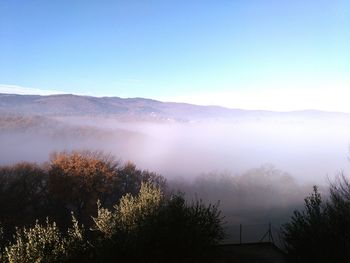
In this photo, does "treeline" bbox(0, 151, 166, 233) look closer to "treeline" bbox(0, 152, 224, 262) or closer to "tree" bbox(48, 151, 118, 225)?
"tree" bbox(48, 151, 118, 225)

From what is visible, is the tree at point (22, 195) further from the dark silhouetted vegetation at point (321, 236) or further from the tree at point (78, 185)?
the dark silhouetted vegetation at point (321, 236)

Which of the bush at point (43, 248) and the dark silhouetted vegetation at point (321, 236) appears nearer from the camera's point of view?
the bush at point (43, 248)

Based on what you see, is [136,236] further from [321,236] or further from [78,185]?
[78,185]

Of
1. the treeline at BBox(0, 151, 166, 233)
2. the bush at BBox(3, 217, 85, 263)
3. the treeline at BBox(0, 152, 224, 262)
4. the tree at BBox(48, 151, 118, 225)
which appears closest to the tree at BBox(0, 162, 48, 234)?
the treeline at BBox(0, 151, 166, 233)

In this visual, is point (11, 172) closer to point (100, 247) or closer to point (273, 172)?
point (100, 247)

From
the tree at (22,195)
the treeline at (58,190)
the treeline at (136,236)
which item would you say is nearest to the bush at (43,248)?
the treeline at (136,236)

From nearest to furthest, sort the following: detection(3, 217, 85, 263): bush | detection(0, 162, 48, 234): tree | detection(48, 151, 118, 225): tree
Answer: detection(3, 217, 85, 263): bush, detection(0, 162, 48, 234): tree, detection(48, 151, 118, 225): tree

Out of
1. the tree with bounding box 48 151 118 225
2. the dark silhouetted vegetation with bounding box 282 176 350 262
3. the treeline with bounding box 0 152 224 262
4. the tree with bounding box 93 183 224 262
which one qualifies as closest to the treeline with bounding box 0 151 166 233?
the tree with bounding box 48 151 118 225

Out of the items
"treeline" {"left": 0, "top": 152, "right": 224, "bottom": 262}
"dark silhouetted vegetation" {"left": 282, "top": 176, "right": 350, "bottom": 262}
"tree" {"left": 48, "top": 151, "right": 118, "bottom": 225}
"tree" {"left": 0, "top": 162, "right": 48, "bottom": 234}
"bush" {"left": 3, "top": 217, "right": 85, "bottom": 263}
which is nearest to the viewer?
"bush" {"left": 3, "top": 217, "right": 85, "bottom": 263}

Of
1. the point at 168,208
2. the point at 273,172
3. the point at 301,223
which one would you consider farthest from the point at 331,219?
the point at 273,172

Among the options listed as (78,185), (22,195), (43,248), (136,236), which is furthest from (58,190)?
(43,248)

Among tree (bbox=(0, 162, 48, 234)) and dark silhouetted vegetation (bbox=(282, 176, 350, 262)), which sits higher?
dark silhouetted vegetation (bbox=(282, 176, 350, 262))

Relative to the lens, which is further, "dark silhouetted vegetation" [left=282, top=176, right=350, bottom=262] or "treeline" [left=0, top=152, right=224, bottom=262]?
"dark silhouetted vegetation" [left=282, top=176, right=350, bottom=262]

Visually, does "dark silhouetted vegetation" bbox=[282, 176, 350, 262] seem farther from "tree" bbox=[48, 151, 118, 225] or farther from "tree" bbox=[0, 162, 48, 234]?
"tree" bbox=[48, 151, 118, 225]
